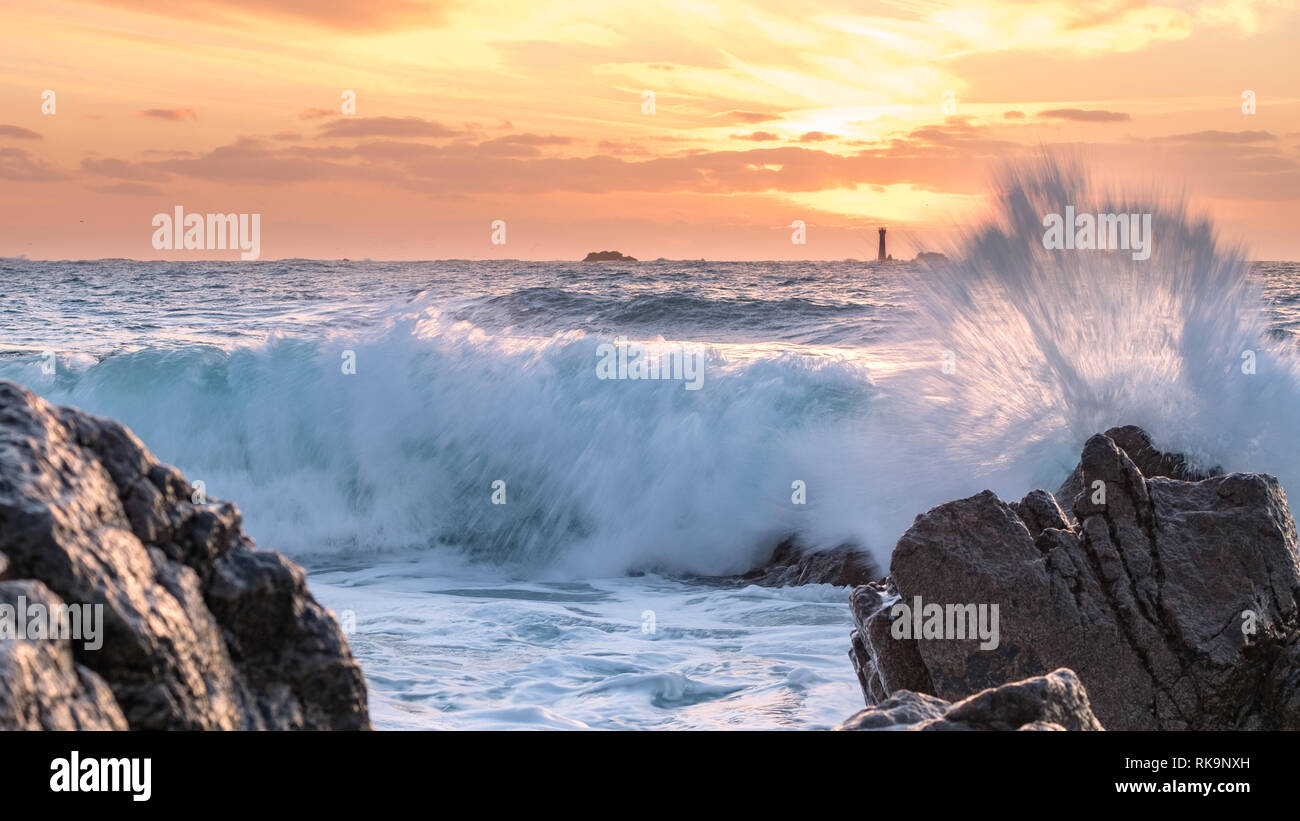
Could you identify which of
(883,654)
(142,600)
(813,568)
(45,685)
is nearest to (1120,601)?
(883,654)

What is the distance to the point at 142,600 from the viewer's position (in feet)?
6.52

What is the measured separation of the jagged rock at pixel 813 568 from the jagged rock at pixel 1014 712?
17.7 feet

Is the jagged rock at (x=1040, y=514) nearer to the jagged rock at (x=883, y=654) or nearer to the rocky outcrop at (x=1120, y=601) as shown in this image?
the rocky outcrop at (x=1120, y=601)

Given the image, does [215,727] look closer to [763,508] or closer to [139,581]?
[139,581]

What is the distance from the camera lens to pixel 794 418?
439 inches

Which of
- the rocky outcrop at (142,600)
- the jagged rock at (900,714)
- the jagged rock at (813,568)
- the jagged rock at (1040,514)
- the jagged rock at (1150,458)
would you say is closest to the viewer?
the rocky outcrop at (142,600)

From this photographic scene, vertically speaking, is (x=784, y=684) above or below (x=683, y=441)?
below

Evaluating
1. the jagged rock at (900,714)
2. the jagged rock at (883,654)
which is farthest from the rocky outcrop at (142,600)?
the jagged rock at (883,654)

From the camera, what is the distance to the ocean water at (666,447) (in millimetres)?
6546

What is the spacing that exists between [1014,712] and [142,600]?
1.89 metres

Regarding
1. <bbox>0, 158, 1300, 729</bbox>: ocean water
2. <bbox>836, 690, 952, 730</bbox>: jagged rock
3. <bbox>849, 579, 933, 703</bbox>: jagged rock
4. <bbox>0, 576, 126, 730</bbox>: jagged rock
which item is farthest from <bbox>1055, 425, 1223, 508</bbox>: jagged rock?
<bbox>0, 576, 126, 730</bbox>: jagged rock
